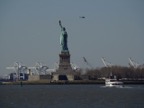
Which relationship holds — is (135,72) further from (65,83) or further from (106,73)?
(65,83)

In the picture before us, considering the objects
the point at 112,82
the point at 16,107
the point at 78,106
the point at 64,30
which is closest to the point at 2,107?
the point at 16,107

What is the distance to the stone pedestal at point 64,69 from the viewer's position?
111562 mm

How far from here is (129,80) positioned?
133 meters

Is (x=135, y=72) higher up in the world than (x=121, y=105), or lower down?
higher up

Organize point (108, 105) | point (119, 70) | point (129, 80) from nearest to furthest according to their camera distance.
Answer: point (108, 105)
point (129, 80)
point (119, 70)

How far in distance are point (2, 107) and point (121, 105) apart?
29.4 feet

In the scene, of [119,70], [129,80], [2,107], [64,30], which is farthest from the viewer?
[119,70]

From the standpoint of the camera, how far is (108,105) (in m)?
47.6

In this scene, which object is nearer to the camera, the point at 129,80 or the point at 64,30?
the point at 64,30

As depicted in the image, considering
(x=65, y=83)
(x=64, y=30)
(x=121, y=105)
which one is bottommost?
(x=121, y=105)

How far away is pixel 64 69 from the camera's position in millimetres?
114688

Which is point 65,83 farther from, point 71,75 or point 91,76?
point 91,76

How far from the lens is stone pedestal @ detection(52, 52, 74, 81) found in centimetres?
11156

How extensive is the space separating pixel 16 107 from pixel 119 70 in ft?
319
